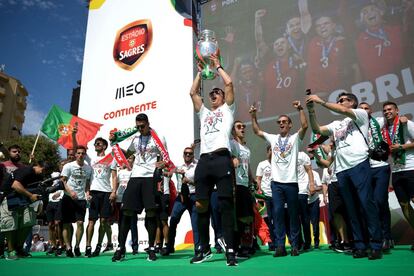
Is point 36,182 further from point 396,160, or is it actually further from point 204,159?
point 396,160

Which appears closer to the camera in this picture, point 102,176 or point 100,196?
point 100,196

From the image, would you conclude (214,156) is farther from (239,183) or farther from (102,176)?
(102,176)

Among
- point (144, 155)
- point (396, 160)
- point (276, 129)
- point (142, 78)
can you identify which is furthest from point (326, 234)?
point (142, 78)

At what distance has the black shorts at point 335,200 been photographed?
4.63 m

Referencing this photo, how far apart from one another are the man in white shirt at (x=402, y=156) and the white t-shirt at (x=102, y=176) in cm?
458

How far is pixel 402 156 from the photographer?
169 inches

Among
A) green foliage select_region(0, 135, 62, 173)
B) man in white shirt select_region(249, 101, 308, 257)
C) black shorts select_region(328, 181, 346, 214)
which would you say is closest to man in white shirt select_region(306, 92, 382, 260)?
man in white shirt select_region(249, 101, 308, 257)

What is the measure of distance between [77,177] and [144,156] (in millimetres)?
2327

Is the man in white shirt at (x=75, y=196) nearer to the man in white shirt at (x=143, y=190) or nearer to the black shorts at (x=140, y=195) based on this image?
the man in white shirt at (x=143, y=190)

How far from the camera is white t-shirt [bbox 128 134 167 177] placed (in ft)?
14.6

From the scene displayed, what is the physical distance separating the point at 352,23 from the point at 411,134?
398 cm

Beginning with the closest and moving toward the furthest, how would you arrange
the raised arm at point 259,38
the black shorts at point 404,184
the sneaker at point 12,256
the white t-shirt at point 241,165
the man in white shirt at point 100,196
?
the black shorts at point 404,184
the white t-shirt at point 241,165
the sneaker at point 12,256
the man in white shirt at point 100,196
the raised arm at point 259,38

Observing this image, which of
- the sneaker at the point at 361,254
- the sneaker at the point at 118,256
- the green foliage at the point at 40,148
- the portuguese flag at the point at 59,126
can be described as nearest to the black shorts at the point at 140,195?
the sneaker at the point at 118,256

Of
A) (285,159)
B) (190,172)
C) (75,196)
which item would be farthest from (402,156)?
(75,196)
